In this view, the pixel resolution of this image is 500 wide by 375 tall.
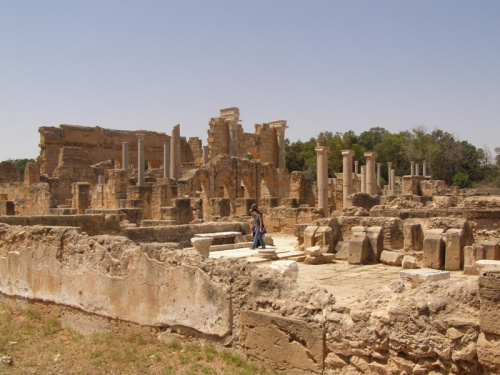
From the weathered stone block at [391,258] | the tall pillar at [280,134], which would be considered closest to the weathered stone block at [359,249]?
the weathered stone block at [391,258]

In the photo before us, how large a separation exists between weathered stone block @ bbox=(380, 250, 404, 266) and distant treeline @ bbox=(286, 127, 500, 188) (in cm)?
4056

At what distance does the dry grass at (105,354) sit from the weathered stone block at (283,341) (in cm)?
15

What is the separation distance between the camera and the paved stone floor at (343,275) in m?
7.23

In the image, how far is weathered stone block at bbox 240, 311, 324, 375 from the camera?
4.24 metres

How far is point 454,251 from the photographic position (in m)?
9.02

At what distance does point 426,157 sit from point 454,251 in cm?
4861

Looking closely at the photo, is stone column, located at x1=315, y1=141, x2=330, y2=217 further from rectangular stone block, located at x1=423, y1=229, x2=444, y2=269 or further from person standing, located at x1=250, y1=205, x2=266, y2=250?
rectangular stone block, located at x1=423, y1=229, x2=444, y2=269

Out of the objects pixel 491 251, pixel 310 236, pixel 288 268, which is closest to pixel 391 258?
pixel 491 251

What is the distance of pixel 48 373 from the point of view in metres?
5.15

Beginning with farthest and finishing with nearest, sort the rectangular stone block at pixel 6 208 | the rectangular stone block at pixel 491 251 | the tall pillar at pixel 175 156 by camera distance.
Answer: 1. the tall pillar at pixel 175 156
2. the rectangular stone block at pixel 6 208
3. the rectangular stone block at pixel 491 251

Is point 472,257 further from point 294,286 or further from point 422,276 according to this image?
point 294,286

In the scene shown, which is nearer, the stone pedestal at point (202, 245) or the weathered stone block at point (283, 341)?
the weathered stone block at point (283, 341)

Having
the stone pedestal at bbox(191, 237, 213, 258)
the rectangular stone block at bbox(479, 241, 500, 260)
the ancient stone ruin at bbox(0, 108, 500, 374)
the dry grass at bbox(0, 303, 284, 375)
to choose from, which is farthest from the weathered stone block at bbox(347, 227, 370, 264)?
the dry grass at bbox(0, 303, 284, 375)

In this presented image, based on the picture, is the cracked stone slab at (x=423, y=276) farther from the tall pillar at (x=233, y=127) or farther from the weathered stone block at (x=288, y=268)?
the tall pillar at (x=233, y=127)
